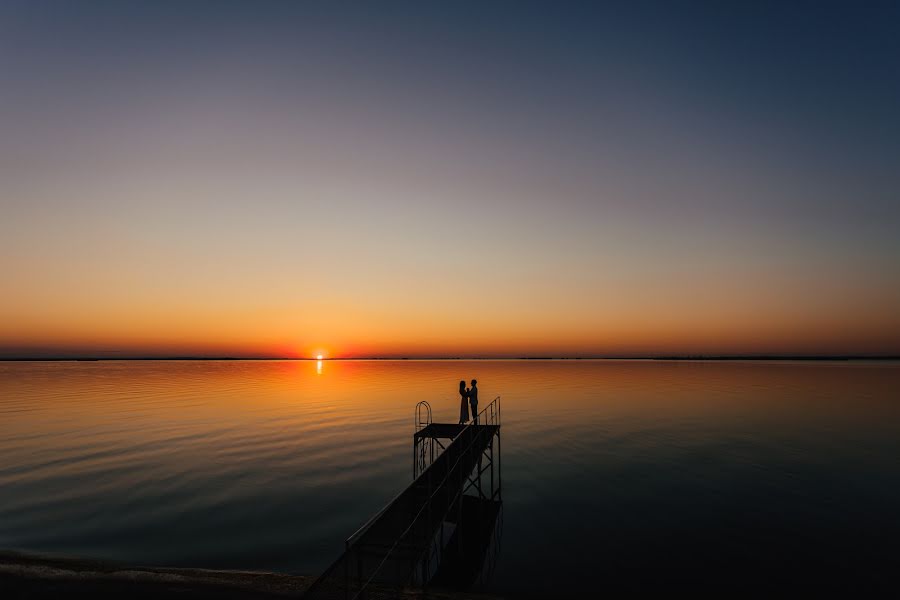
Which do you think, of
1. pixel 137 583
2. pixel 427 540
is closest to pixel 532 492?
pixel 427 540

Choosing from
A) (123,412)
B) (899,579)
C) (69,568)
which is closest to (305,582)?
(69,568)

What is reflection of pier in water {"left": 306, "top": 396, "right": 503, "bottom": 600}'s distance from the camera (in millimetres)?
9055

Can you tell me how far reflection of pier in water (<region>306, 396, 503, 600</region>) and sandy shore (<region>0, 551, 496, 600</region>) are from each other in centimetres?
99

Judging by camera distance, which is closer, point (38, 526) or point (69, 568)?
point (69, 568)

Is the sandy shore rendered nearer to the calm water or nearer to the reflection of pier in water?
the reflection of pier in water

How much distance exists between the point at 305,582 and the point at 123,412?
4619 centimetres

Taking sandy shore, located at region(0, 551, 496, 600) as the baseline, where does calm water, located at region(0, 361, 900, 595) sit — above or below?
below

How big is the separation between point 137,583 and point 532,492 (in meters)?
17.3

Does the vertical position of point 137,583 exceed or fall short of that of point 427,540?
it falls short

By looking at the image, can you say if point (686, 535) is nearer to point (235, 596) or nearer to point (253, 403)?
point (235, 596)

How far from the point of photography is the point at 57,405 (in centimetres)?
5225

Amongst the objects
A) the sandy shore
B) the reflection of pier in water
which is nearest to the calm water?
the reflection of pier in water

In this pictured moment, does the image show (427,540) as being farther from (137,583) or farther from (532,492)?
(532,492)

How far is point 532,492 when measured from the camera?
23781mm
